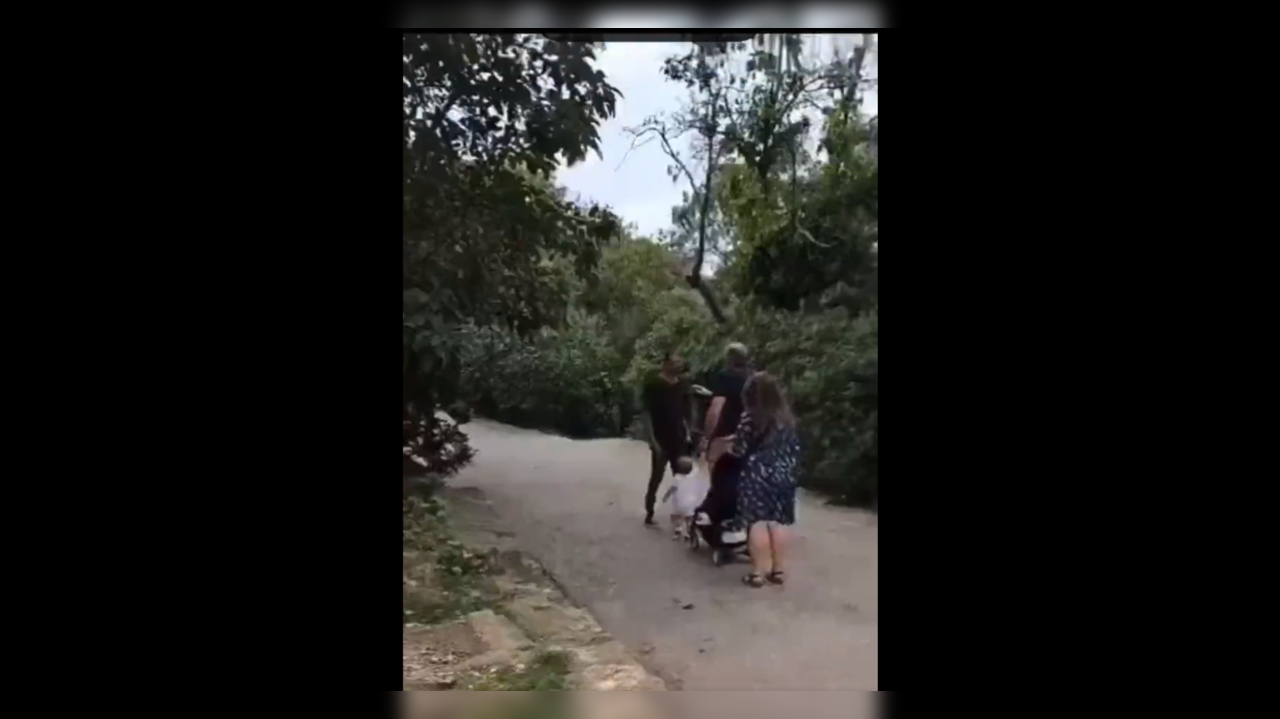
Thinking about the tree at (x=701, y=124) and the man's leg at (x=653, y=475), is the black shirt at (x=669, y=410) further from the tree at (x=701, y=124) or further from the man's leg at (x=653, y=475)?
the tree at (x=701, y=124)

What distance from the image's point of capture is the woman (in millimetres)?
2521

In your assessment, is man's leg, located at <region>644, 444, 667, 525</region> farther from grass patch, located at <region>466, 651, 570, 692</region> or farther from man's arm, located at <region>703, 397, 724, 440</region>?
grass patch, located at <region>466, 651, 570, 692</region>

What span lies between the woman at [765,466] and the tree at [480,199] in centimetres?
65

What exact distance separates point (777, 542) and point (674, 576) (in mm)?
318

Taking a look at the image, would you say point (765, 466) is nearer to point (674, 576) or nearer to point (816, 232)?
point (674, 576)

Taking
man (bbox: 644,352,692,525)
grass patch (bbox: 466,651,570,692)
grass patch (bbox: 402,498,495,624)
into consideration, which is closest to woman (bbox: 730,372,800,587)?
man (bbox: 644,352,692,525)

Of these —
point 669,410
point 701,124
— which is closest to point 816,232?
point 701,124

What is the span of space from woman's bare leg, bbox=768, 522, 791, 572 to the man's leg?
0.35 m

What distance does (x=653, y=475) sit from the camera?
2537mm

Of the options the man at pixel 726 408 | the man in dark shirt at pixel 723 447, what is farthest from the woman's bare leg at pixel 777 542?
the man at pixel 726 408
